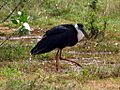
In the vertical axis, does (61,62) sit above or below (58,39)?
below

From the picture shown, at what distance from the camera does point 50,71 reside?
9.17m

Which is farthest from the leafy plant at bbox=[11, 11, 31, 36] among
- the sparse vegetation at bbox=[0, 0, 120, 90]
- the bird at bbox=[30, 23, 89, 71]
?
the bird at bbox=[30, 23, 89, 71]

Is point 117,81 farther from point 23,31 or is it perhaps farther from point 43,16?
point 43,16

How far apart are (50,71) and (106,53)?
2222 mm

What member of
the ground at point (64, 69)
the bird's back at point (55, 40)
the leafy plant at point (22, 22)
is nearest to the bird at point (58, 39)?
the bird's back at point (55, 40)

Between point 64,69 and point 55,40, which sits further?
point 64,69

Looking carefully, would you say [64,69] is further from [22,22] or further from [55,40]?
[22,22]

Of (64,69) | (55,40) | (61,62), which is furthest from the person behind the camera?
(61,62)

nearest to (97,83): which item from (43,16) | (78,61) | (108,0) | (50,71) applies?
(50,71)

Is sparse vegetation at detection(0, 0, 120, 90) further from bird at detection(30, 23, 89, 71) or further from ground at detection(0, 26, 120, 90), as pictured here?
bird at detection(30, 23, 89, 71)

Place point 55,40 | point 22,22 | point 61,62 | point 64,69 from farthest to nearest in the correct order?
point 61,62 → point 64,69 → point 55,40 → point 22,22

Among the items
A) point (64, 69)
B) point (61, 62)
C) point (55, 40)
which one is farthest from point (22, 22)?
point (61, 62)

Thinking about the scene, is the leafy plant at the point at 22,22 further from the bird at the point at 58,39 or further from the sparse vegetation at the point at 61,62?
the bird at the point at 58,39

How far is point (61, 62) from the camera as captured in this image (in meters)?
10.0
